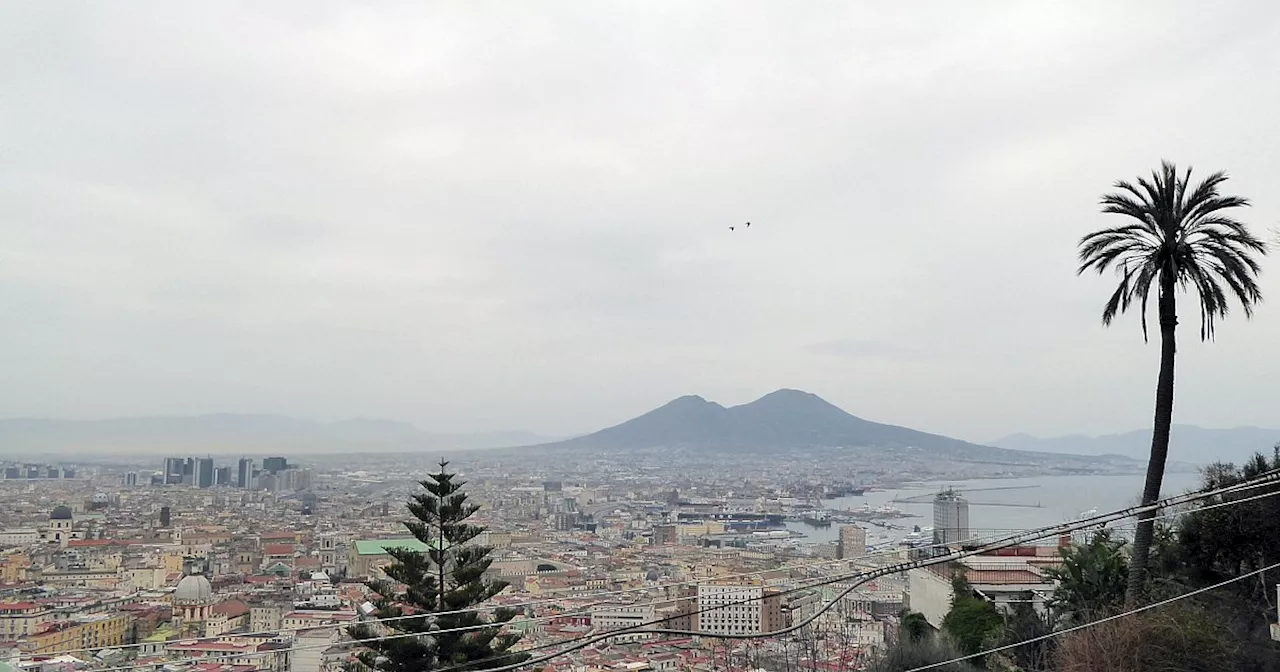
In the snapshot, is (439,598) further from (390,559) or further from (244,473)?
(244,473)

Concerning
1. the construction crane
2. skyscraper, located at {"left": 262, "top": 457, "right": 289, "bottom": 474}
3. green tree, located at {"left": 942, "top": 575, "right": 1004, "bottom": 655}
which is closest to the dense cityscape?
skyscraper, located at {"left": 262, "top": 457, "right": 289, "bottom": 474}

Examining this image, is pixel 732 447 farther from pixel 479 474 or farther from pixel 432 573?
pixel 432 573

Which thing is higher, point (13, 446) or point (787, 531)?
point (13, 446)

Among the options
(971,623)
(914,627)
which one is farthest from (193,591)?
(971,623)

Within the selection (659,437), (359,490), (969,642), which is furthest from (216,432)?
(969,642)

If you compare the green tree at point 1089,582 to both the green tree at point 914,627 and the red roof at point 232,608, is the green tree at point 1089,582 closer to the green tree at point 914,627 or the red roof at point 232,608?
the green tree at point 914,627

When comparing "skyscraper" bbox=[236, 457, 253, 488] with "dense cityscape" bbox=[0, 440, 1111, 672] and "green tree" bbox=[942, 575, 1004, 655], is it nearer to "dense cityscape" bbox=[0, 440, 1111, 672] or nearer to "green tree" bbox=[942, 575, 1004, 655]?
"dense cityscape" bbox=[0, 440, 1111, 672]
